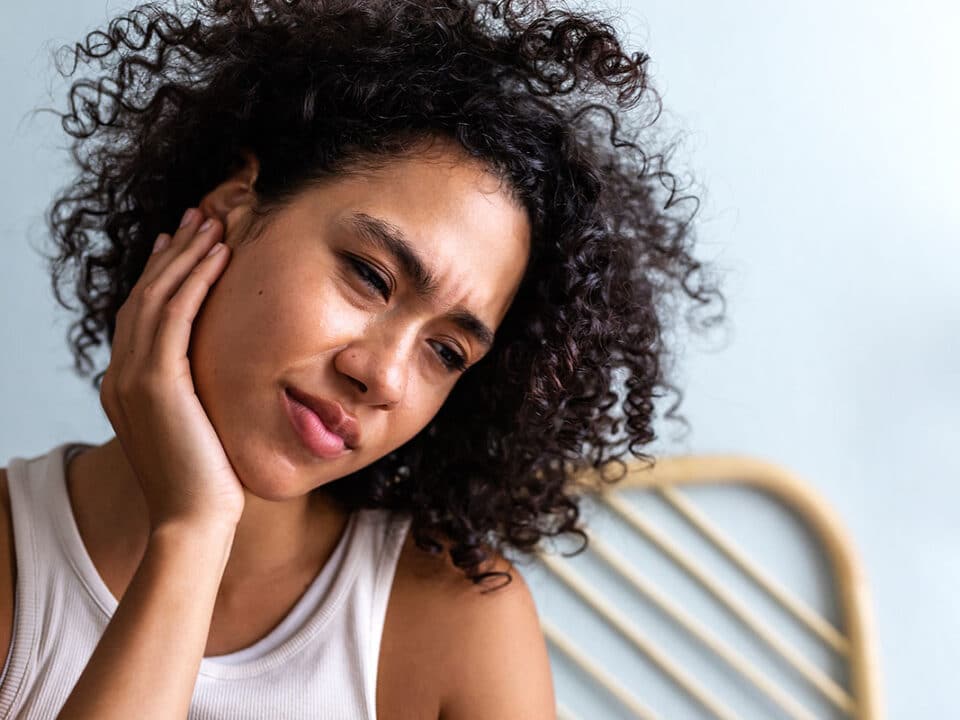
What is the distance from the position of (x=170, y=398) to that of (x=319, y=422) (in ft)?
0.44

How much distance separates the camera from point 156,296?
0.98 meters

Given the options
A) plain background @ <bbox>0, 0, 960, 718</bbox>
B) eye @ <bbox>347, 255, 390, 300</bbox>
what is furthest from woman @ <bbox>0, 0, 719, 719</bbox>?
plain background @ <bbox>0, 0, 960, 718</bbox>

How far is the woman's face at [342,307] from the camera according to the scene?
906mm

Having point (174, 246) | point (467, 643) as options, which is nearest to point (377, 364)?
point (174, 246)

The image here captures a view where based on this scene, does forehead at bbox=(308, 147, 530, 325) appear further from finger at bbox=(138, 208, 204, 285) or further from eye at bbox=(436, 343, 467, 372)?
finger at bbox=(138, 208, 204, 285)

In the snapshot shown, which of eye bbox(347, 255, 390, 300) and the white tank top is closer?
eye bbox(347, 255, 390, 300)

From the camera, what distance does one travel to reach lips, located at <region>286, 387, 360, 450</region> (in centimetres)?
91

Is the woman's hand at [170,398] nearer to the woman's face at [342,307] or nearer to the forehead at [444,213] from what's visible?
the woman's face at [342,307]

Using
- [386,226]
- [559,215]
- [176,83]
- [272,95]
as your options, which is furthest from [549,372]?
[176,83]

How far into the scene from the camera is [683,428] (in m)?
1.49

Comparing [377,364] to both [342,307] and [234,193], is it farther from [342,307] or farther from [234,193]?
[234,193]

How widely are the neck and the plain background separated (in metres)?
0.43

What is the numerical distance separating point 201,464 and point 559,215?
415 millimetres

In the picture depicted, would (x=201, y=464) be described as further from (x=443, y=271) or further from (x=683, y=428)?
(x=683, y=428)
